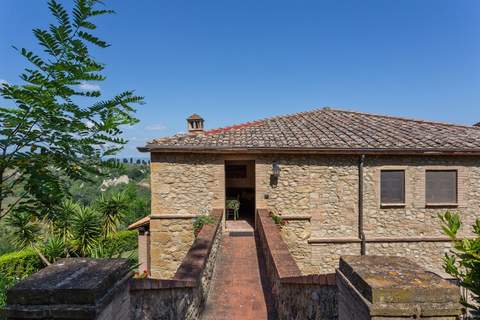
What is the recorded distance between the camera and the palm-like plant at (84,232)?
1033 centimetres

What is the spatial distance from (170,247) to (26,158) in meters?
8.18

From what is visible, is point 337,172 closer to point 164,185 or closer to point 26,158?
point 164,185

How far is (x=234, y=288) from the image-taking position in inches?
246

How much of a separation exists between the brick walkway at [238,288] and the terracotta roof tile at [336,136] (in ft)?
11.7

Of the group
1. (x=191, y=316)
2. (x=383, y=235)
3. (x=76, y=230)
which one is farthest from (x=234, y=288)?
(x=76, y=230)

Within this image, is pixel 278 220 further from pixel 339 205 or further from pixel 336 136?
pixel 336 136

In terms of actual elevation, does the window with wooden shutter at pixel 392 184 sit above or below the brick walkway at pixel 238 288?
above

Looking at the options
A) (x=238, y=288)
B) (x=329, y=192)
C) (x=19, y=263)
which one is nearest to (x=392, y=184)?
(x=329, y=192)

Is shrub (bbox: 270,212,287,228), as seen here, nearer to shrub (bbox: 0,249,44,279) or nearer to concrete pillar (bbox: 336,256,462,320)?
concrete pillar (bbox: 336,256,462,320)

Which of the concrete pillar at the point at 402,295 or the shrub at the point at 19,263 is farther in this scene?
the shrub at the point at 19,263

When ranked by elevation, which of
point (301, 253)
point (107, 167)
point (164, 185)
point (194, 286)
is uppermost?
point (107, 167)

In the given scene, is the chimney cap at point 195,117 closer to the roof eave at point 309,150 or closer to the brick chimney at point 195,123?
the brick chimney at point 195,123

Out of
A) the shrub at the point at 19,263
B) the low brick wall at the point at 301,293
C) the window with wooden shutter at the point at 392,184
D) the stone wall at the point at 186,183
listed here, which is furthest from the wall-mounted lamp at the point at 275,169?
the shrub at the point at 19,263

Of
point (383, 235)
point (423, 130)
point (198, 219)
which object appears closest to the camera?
point (198, 219)
